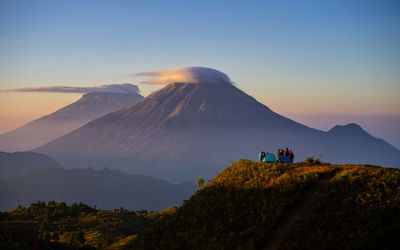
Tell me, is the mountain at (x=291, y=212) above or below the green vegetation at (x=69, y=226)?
above

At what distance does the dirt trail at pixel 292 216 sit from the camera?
24509 mm

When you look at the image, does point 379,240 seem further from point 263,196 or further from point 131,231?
point 131,231

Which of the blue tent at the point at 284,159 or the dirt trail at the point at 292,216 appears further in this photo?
the blue tent at the point at 284,159

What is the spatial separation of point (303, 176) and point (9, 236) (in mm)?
25824

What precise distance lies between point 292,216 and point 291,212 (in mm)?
631

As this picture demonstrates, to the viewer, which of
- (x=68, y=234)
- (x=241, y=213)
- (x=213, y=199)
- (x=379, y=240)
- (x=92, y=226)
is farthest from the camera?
(x=92, y=226)

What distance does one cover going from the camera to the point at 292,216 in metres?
26.5

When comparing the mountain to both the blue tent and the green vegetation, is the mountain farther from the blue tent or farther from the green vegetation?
the green vegetation

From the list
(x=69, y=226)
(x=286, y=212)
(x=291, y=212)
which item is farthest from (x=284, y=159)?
(x=69, y=226)

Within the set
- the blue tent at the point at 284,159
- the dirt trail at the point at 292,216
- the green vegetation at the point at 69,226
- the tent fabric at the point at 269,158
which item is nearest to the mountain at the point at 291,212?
the dirt trail at the point at 292,216

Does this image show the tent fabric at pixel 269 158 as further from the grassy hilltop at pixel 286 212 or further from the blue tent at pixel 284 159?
the grassy hilltop at pixel 286 212

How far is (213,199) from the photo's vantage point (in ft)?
110

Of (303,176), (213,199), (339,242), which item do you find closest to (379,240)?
(339,242)

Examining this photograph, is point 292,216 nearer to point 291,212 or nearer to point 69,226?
point 291,212
